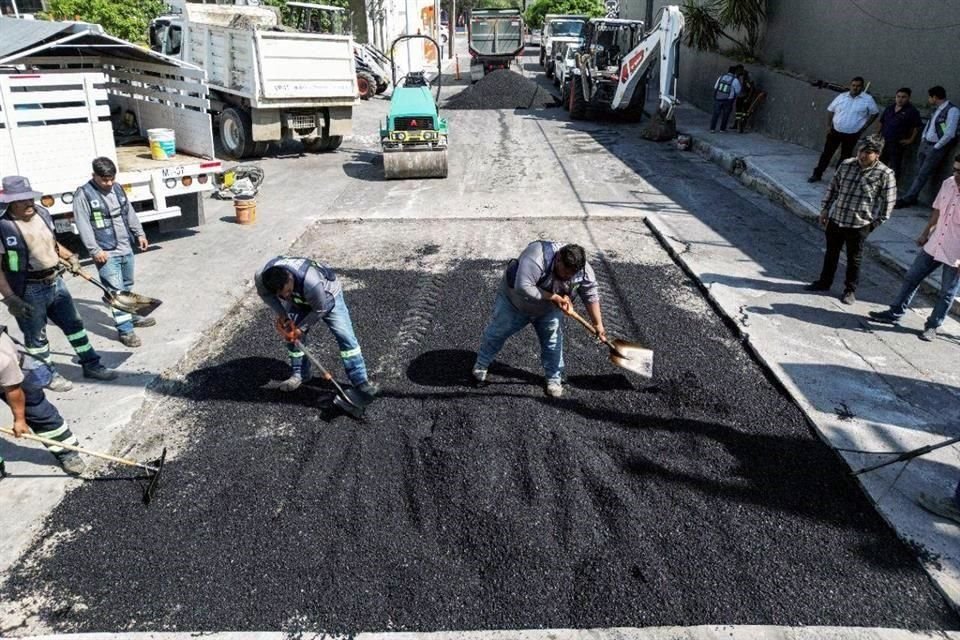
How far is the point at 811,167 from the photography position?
40.9 feet

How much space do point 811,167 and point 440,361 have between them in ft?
32.2

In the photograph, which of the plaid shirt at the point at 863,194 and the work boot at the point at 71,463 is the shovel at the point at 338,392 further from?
the plaid shirt at the point at 863,194

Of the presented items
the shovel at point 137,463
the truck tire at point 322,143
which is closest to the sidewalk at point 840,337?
the shovel at point 137,463

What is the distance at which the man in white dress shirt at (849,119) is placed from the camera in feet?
35.7

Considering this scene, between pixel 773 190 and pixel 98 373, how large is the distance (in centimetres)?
1030

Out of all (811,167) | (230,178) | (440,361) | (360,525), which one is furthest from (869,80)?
(360,525)

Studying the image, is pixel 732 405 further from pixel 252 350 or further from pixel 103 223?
pixel 103 223

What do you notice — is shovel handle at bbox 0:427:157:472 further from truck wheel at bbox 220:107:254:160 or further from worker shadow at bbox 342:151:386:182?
truck wheel at bbox 220:107:254:160

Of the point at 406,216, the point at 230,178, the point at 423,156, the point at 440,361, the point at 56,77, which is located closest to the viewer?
the point at 440,361

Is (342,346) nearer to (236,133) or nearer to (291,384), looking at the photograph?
(291,384)

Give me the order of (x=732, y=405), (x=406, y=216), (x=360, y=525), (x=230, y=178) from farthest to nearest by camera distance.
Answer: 1. (x=230, y=178)
2. (x=406, y=216)
3. (x=732, y=405)
4. (x=360, y=525)

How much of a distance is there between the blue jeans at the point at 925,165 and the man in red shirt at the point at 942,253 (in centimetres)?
379

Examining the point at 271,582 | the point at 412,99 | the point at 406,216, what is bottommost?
the point at 271,582

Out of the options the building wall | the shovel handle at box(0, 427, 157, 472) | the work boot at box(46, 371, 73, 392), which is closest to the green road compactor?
the work boot at box(46, 371, 73, 392)
